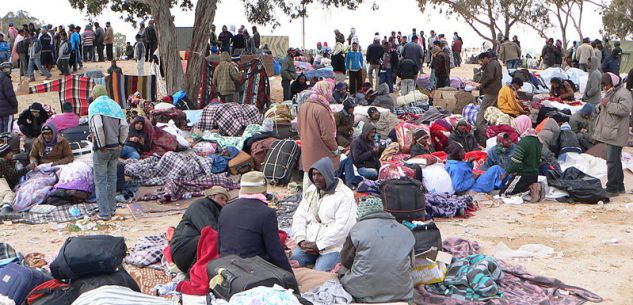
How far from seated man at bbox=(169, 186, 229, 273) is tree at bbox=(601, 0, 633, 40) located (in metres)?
37.0

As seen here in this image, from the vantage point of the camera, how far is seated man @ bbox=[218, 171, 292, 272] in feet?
19.6

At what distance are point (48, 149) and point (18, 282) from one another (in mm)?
5041

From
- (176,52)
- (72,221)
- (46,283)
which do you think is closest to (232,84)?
(176,52)

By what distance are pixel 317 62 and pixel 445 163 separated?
16207 mm

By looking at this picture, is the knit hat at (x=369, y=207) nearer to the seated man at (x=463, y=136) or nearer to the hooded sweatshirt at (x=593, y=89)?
the seated man at (x=463, y=136)

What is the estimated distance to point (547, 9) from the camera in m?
44.2

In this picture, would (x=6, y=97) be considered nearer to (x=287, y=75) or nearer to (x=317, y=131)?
(x=287, y=75)

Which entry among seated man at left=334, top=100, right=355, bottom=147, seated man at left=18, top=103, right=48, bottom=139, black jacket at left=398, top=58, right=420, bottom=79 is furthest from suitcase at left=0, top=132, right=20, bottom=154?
black jacket at left=398, top=58, right=420, bottom=79

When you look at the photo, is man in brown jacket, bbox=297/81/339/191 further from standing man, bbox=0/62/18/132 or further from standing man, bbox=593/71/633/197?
standing man, bbox=0/62/18/132

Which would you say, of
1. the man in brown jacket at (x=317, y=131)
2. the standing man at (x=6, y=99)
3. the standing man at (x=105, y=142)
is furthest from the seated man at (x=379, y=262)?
the standing man at (x=6, y=99)

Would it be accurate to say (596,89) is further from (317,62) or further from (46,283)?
(317,62)

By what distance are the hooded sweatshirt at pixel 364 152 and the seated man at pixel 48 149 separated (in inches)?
151

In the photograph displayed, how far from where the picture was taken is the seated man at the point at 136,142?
38.7 feet

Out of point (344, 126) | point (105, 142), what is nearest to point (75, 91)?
point (344, 126)
